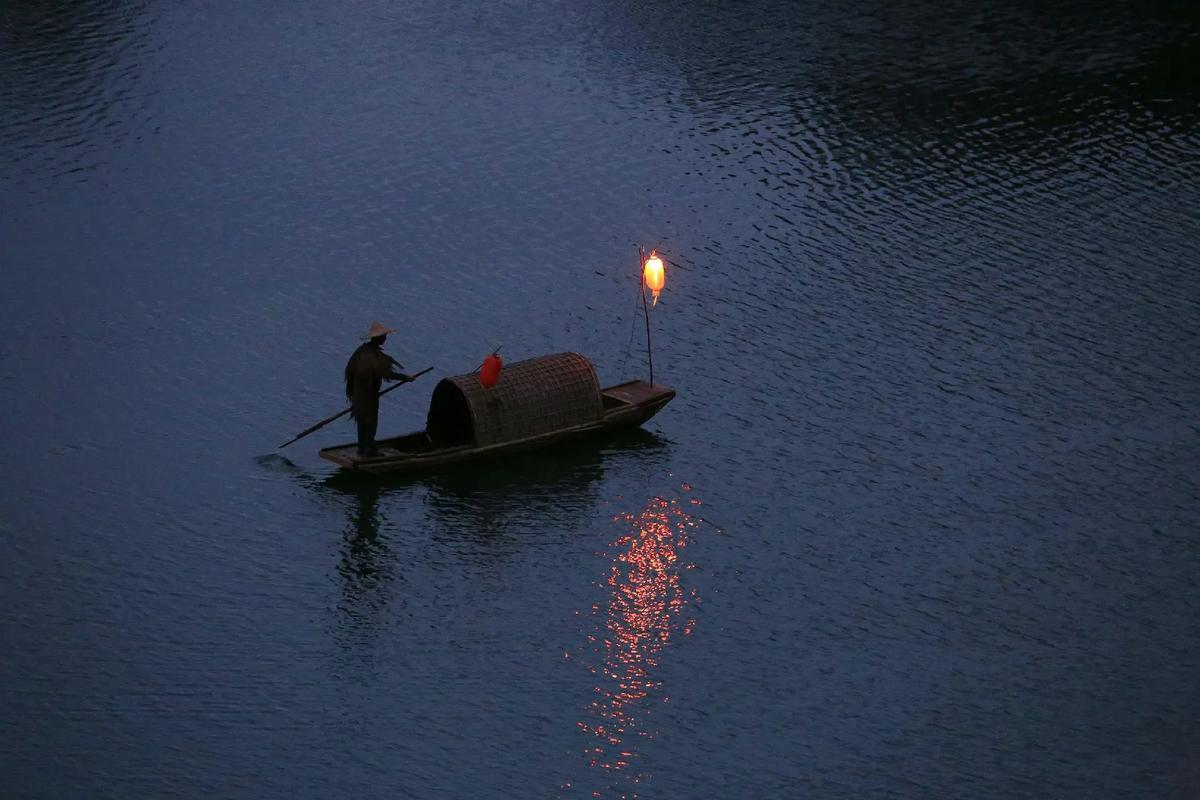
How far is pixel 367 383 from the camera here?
2831 cm

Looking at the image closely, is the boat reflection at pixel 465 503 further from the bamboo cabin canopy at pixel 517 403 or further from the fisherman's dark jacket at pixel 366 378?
the fisherman's dark jacket at pixel 366 378

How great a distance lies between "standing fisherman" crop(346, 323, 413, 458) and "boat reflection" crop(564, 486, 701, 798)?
13.1 feet

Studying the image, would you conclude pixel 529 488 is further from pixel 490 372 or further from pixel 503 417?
pixel 490 372

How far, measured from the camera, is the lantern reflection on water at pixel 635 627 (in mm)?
22531

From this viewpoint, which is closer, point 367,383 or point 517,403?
point 367,383

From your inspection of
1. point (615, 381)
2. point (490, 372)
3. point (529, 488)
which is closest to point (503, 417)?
point (490, 372)

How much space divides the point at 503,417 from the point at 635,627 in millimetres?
4998

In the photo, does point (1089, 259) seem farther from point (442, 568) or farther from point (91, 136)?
point (91, 136)

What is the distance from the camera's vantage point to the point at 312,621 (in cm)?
2506

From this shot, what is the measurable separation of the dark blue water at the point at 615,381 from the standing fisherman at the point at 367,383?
37.6 inches

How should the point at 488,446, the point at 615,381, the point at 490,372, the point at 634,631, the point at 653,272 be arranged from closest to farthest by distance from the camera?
1. the point at 634,631
2. the point at 490,372
3. the point at 488,446
4. the point at 653,272
5. the point at 615,381

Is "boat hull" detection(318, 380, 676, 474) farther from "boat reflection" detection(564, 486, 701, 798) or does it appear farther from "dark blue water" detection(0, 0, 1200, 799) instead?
"boat reflection" detection(564, 486, 701, 798)

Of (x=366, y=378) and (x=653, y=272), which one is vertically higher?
(x=653, y=272)

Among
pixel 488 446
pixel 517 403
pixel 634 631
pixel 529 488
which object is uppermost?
pixel 517 403
